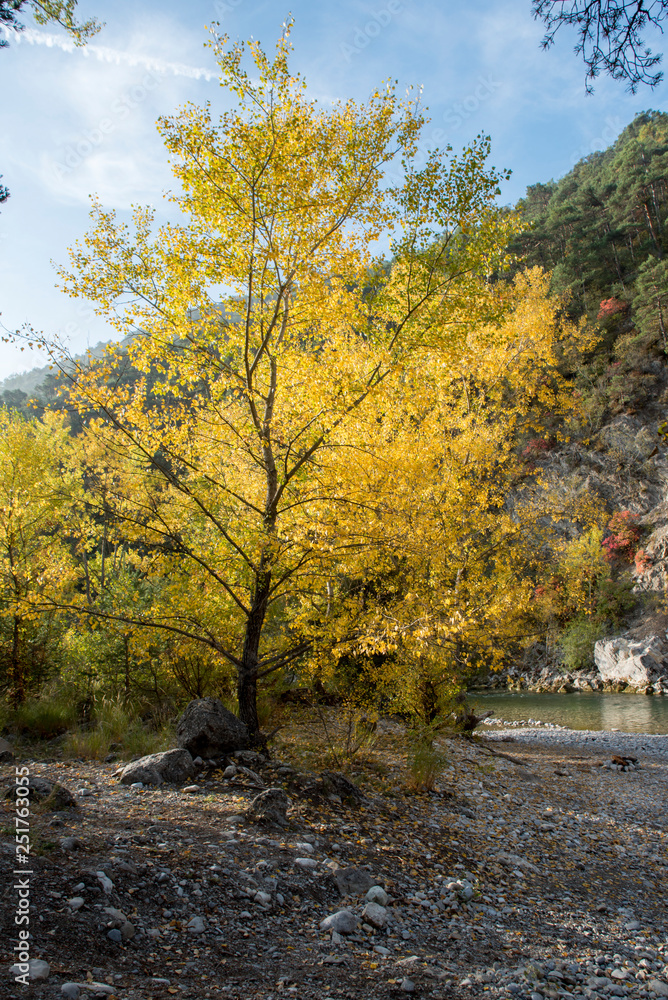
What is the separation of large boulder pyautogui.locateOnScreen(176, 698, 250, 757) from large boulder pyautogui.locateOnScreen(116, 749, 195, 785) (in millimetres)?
291

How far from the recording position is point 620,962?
2.95 metres

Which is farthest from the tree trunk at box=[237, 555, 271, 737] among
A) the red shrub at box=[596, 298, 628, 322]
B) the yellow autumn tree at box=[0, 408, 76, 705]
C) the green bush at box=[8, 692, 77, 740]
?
the red shrub at box=[596, 298, 628, 322]

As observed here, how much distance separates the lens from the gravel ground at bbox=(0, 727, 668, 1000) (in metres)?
2.30

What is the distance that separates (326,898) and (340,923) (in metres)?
0.32

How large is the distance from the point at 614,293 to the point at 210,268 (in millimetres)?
40574

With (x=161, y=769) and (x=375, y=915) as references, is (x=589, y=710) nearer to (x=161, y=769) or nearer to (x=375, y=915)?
(x=161, y=769)

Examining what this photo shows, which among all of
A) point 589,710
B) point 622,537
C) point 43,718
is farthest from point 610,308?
point 43,718

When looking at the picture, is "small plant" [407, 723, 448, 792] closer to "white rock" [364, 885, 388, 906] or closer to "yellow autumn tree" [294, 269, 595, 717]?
"yellow autumn tree" [294, 269, 595, 717]

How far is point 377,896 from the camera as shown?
3.24 metres

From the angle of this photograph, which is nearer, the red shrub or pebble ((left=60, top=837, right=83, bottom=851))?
pebble ((left=60, top=837, right=83, bottom=851))

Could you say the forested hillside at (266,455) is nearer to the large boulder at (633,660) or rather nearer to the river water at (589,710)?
the river water at (589,710)

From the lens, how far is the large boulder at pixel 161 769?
15.3 feet

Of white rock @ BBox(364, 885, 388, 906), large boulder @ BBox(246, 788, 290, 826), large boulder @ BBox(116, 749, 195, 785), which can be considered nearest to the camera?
white rock @ BBox(364, 885, 388, 906)

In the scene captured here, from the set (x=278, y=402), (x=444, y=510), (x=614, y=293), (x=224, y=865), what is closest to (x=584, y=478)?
(x=614, y=293)
